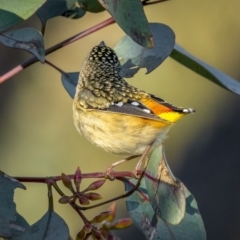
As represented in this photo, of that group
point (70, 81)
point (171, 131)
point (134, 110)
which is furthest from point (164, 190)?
point (171, 131)

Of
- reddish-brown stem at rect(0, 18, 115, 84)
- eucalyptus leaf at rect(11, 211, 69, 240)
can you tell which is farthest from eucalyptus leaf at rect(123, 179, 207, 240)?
Result: reddish-brown stem at rect(0, 18, 115, 84)

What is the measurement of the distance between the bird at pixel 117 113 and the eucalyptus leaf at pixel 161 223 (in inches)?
8.3

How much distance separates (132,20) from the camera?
158 cm

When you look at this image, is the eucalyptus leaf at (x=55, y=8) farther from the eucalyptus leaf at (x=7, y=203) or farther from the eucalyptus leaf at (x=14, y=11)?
the eucalyptus leaf at (x=7, y=203)

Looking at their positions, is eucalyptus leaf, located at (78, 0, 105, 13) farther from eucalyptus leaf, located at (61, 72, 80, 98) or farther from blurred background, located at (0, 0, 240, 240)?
blurred background, located at (0, 0, 240, 240)

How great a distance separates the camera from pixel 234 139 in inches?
205

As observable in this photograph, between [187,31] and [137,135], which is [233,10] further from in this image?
[137,135]

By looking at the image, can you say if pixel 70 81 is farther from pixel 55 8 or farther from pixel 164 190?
pixel 164 190

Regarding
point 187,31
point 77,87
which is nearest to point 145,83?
A: point 187,31

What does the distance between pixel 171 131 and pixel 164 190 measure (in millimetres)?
4046

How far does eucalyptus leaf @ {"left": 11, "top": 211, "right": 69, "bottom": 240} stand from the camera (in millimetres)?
1866

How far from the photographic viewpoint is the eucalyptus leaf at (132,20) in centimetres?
157

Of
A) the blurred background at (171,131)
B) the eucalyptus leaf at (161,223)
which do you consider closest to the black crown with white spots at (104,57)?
the eucalyptus leaf at (161,223)

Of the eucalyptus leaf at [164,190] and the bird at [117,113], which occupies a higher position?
the bird at [117,113]
